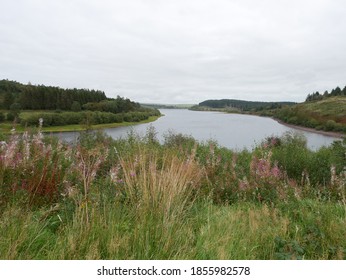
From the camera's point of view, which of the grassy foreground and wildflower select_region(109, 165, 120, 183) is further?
wildflower select_region(109, 165, 120, 183)

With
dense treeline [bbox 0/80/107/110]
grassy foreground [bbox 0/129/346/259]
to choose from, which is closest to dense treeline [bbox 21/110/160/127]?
dense treeline [bbox 0/80/107/110]

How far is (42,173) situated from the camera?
11.6ft

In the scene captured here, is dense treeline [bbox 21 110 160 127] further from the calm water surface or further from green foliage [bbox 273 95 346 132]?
green foliage [bbox 273 95 346 132]

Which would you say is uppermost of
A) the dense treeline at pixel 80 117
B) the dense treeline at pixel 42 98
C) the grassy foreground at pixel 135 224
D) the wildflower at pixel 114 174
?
the dense treeline at pixel 42 98

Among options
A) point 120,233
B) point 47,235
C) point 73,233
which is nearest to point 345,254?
point 120,233

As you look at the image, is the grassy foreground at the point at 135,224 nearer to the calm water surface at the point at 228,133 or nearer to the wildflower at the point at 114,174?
the wildflower at the point at 114,174

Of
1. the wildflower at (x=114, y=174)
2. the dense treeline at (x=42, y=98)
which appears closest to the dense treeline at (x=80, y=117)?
the dense treeline at (x=42, y=98)

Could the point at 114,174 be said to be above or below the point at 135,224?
above

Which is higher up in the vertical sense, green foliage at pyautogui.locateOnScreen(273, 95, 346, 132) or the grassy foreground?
green foliage at pyautogui.locateOnScreen(273, 95, 346, 132)

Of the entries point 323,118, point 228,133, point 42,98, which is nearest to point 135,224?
point 228,133

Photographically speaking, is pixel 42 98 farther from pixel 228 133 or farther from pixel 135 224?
pixel 135 224

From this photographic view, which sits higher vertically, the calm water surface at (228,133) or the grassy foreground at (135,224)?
the grassy foreground at (135,224)

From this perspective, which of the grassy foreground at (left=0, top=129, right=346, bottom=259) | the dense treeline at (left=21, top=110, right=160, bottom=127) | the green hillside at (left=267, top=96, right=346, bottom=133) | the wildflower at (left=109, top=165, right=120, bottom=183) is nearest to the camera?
the grassy foreground at (left=0, top=129, right=346, bottom=259)

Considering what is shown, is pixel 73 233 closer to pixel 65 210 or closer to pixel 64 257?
pixel 64 257
